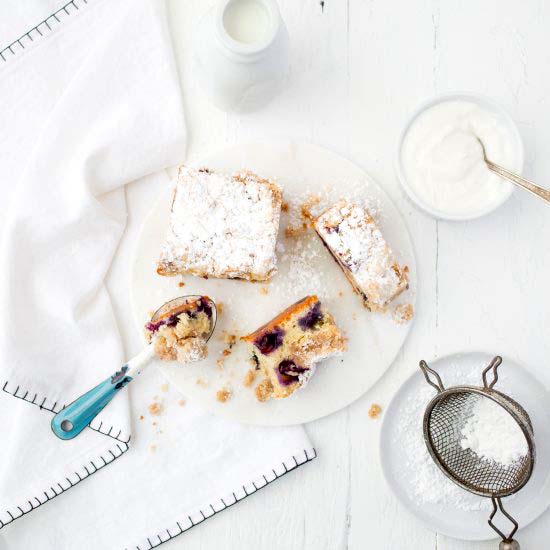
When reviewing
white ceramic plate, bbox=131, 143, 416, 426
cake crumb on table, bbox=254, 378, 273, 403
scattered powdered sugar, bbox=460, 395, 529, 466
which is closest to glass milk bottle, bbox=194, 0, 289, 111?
white ceramic plate, bbox=131, 143, 416, 426

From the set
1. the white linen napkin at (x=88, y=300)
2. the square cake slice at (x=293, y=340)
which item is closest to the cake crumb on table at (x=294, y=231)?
the square cake slice at (x=293, y=340)

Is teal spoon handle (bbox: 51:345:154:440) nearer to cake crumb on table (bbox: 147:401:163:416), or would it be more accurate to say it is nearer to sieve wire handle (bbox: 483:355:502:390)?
cake crumb on table (bbox: 147:401:163:416)

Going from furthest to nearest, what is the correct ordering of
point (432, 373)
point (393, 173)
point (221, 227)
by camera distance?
Answer: point (393, 173) → point (432, 373) → point (221, 227)

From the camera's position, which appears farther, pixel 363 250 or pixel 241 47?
pixel 363 250

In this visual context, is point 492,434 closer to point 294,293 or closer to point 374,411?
point 374,411

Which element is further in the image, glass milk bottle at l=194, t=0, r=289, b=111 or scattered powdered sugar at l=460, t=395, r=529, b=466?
scattered powdered sugar at l=460, t=395, r=529, b=466

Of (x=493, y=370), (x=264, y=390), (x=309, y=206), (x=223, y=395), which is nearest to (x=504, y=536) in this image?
(x=493, y=370)
